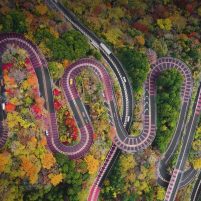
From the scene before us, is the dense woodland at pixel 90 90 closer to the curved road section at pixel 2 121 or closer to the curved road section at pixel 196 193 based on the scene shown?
the curved road section at pixel 2 121

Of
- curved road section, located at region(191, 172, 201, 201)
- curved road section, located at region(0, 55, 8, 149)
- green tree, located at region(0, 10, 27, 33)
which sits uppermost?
green tree, located at region(0, 10, 27, 33)

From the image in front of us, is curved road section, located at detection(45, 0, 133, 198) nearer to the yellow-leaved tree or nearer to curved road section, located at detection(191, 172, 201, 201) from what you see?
the yellow-leaved tree

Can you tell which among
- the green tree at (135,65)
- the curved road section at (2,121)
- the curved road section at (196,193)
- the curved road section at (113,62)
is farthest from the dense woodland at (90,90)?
the curved road section at (196,193)

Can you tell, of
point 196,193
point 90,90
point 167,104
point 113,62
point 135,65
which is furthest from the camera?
point 196,193

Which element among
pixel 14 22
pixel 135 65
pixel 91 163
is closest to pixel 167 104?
pixel 135 65

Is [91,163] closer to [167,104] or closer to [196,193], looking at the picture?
[167,104]

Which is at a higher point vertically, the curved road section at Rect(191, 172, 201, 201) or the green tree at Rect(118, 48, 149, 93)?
the green tree at Rect(118, 48, 149, 93)

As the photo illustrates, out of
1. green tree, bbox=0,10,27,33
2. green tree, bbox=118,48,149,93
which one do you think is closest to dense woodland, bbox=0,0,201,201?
green tree, bbox=118,48,149,93

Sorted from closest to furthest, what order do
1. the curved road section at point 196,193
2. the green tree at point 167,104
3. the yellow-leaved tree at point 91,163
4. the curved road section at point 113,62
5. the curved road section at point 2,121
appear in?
the curved road section at point 2,121
the yellow-leaved tree at point 91,163
the green tree at point 167,104
the curved road section at point 113,62
the curved road section at point 196,193

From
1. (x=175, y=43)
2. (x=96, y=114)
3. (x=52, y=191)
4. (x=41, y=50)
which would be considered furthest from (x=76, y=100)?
(x=175, y=43)

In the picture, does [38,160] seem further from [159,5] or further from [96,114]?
[159,5]
